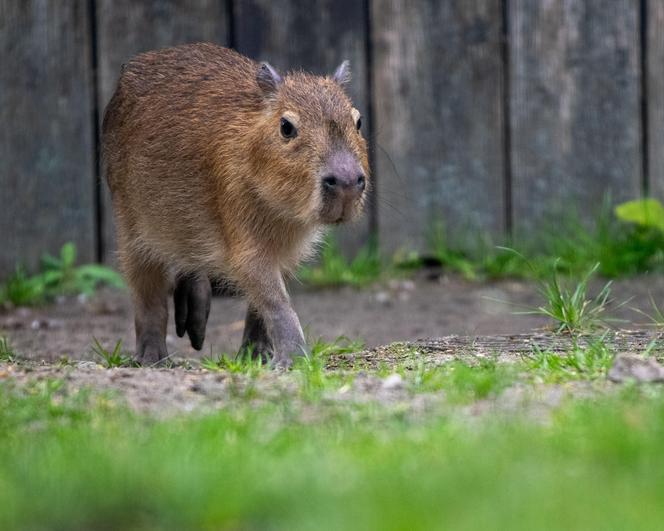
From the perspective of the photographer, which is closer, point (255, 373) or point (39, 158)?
point (255, 373)

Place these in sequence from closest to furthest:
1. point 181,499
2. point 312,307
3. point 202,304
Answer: point 181,499
point 202,304
point 312,307

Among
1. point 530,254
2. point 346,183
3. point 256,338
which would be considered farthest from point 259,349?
point 530,254

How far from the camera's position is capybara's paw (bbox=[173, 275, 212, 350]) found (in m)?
5.99

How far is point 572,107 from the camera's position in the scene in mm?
7820

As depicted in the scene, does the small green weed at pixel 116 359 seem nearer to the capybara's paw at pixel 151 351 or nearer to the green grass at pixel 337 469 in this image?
the capybara's paw at pixel 151 351

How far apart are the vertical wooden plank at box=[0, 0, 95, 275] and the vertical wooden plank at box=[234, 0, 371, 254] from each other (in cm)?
94

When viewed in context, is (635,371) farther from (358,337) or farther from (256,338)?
(358,337)

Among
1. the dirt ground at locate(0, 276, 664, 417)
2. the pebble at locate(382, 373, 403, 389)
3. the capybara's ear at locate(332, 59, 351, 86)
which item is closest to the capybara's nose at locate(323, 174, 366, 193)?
the dirt ground at locate(0, 276, 664, 417)

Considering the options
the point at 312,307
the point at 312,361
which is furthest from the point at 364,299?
the point at 312,361

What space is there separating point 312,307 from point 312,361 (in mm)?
2616

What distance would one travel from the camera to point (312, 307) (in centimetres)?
739

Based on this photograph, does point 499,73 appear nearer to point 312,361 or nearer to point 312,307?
point 312,307

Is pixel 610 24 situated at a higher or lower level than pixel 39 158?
higher

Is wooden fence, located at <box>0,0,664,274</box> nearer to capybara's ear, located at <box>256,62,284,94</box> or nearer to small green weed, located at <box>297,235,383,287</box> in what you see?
small green weed, located at <box>297,235,383,287</box>
